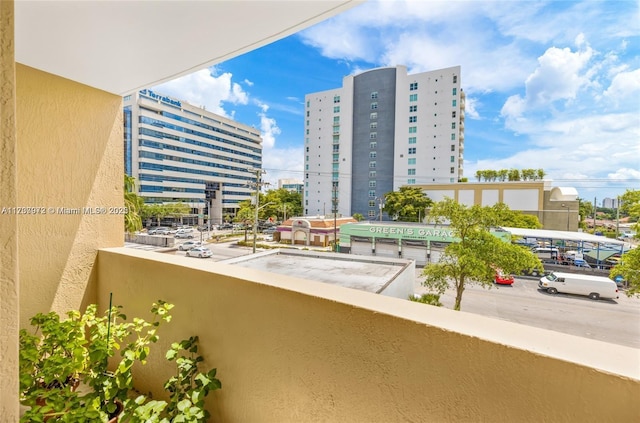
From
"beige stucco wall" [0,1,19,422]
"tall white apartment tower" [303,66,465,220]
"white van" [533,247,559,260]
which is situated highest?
"tall white apartment tower" [303,66,465,220]

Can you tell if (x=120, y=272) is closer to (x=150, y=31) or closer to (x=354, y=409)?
(x=150, y=31)

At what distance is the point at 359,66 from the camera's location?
2206cm

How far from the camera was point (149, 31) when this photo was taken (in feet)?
3.06

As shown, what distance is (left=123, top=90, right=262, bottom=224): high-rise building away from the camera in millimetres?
10969

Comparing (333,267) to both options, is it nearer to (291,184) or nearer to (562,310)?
(562,310)

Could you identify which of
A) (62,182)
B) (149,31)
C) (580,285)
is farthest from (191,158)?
(580,285)

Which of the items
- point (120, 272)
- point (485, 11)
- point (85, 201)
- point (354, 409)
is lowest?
point (354, 409)

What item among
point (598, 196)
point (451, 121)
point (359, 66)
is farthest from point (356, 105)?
point (598, 196)

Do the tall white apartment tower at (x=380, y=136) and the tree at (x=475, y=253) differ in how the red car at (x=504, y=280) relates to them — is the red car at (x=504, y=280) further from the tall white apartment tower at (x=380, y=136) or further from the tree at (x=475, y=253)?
the tall white apartment tower at (x=380, y=136)

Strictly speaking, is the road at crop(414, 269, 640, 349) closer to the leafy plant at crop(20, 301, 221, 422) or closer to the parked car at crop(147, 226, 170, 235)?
the leafy plant at crop(20, 301, 221, 422)

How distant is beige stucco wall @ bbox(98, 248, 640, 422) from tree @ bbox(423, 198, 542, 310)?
593 cm

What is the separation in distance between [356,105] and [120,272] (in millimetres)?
24053

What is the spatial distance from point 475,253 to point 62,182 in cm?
664

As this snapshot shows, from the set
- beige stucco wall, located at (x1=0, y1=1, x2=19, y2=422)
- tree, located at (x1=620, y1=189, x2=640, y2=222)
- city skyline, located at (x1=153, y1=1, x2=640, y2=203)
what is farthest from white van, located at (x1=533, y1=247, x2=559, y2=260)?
beige stucco wall, located at (x1=0, y1=1, x2=19, y2=422)
